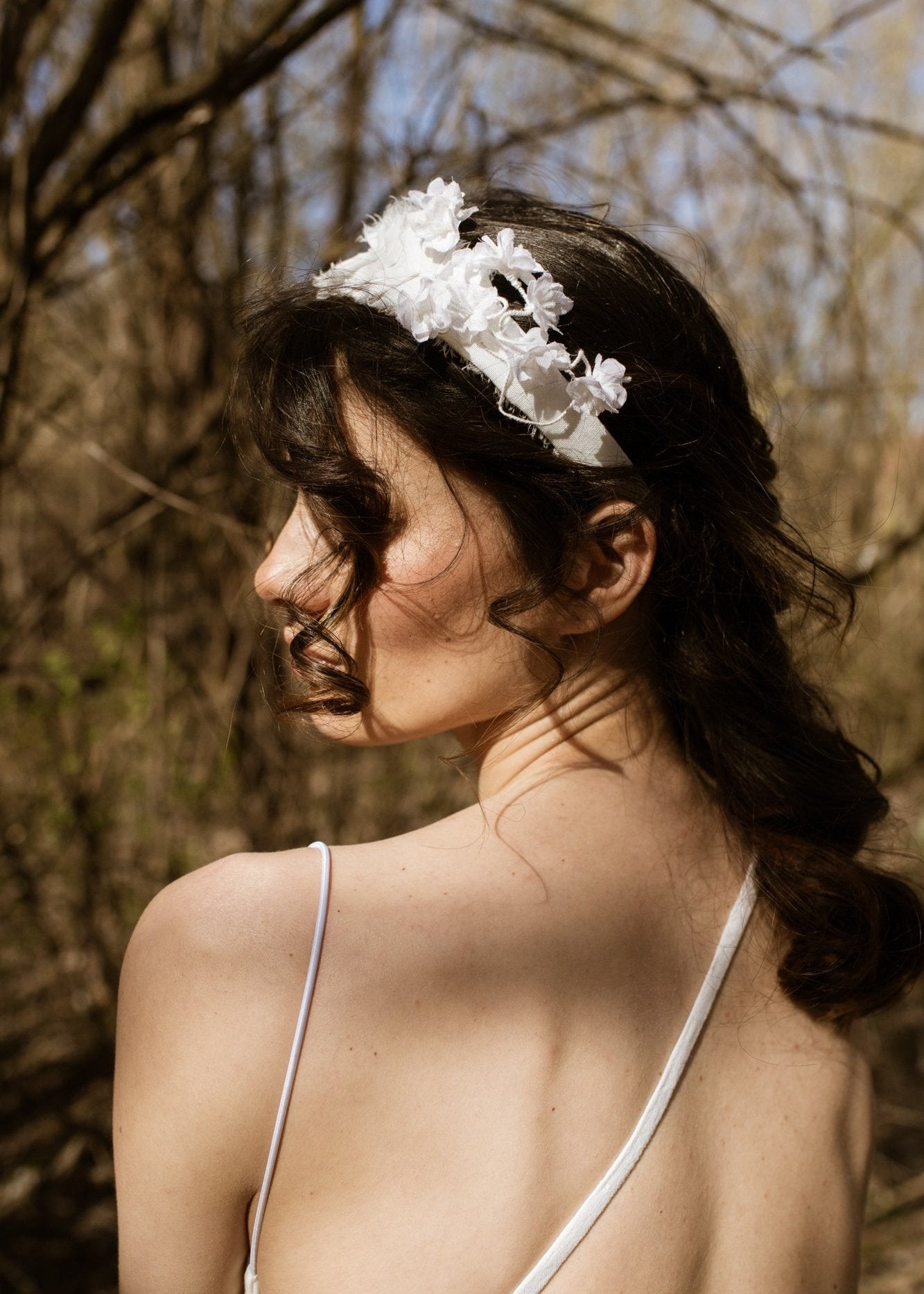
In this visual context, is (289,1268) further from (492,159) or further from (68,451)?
(68,451)

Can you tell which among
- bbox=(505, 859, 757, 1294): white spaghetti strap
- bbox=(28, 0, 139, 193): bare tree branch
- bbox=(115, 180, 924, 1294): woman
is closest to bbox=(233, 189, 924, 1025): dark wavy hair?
bbox=(115, 180, 924, 1294): woman

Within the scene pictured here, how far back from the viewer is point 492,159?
270cm

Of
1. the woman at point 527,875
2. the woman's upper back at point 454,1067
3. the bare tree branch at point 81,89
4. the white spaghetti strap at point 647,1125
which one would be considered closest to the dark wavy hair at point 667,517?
the woman at point 527,875

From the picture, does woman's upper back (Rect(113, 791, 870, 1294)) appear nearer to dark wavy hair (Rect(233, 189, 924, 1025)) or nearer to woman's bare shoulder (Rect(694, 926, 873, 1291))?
woman's bare shoulder (Rect(694, 926, 873, 1291))

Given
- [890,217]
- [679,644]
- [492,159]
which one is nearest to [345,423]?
[679,644]

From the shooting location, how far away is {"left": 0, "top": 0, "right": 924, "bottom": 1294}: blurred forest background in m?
2.65

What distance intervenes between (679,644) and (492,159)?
182 cm

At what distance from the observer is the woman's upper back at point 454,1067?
0.97 metres

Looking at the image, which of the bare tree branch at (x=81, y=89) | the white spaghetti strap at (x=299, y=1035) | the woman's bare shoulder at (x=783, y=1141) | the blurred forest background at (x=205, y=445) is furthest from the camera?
the blurred forest background at (x=205, y=445)

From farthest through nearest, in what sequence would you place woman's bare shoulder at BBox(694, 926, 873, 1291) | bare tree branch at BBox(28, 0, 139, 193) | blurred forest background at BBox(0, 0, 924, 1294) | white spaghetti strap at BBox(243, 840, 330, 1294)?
blurred forest background at BBox(0, 0, 924, 1294) < bare tree branch at BBox(28, 0, 139, 193) < woman's bare shoulder at BBox(694, 926, 873, 1291) < white spaghetti strap at BBox(243, 840, 330, 1294)

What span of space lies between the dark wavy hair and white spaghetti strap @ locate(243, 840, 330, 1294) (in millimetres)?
275

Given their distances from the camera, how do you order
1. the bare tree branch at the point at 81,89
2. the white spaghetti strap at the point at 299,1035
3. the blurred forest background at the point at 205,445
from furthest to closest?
the blurred forest background at the point at 205,445, the bare tree branch at the point at 81,89, the white spaghetti strap at the point at 299,1035

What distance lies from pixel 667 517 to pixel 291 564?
A: 45 cm

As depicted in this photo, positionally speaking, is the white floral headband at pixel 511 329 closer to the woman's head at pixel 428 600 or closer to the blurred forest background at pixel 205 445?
the woman's head at pixel 428 600
